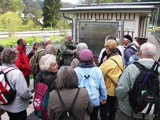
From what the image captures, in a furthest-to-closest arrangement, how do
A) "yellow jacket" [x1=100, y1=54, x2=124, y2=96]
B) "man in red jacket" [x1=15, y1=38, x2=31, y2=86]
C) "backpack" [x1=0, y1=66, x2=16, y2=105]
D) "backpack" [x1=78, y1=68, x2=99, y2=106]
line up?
"man in red jacket" [x1=15, y1=38, x2=31, y2=86] → "yellow jacket" [x1=100, y1=54, x2=124, y2=96] → "backpack" [x1=78, y1=68, x2=99, y2=106] → "backpack" [x1=0, y1=66, x2=16, y2=105]

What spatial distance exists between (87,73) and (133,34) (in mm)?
3422

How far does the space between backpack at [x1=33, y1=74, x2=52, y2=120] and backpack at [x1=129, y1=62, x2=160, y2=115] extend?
55.9 inches

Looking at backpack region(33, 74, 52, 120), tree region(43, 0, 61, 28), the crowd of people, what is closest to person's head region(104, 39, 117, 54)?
the crowd of people

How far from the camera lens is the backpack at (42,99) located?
2426mm

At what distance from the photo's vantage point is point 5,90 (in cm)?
254

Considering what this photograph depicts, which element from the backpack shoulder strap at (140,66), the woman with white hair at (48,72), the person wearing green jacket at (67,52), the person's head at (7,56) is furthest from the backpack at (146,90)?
the person wearing green jacket at (67,52)

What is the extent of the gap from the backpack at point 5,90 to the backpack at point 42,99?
1.59ft

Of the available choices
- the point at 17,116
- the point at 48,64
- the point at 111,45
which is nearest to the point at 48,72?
the point at 48,64

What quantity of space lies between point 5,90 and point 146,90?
7.57 feet

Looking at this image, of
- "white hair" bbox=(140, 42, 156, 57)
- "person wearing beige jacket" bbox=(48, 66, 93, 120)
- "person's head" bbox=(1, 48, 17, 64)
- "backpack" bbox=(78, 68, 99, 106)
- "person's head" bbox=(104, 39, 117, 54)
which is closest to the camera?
"person wearing beige jacket" bbox=(48, 66, 93, 120)

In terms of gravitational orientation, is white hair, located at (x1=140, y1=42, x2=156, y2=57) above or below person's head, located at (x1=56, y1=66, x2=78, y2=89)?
above

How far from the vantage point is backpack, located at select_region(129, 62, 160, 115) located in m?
2.24

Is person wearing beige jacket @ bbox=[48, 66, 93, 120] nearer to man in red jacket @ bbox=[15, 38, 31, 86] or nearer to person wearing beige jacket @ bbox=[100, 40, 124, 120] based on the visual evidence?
person wearing beige jacket @ bbox=[100, 40, 124, 120]

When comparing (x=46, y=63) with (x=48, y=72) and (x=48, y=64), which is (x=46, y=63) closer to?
(x=48, y=64)
